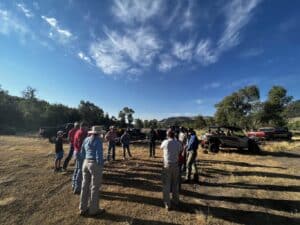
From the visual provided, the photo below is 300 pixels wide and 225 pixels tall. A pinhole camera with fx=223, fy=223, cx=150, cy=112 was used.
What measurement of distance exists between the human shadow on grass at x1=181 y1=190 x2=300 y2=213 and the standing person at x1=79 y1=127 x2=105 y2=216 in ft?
9.23

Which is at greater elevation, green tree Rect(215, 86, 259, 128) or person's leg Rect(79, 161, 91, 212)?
green tree Rect(215, 86, 259, 128)

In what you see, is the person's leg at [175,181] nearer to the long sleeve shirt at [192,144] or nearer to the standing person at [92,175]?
the standing person at [92,175]

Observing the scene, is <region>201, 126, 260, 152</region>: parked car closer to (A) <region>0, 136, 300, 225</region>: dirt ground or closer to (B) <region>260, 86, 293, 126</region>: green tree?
(A) <region>0, 136, 300, 225</region>: dirt ground

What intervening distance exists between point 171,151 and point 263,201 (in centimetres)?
312

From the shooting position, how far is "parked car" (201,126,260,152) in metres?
15.7

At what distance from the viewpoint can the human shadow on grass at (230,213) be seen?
199 inches

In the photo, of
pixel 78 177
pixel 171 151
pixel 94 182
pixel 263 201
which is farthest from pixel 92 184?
pixel 263 201

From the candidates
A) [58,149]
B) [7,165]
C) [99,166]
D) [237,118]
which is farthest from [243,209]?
[237,118]

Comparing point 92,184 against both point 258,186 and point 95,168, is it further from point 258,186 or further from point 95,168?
point 258,186

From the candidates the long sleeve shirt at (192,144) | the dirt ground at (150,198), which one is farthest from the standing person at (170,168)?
the long sleeve shirt at (192,144)

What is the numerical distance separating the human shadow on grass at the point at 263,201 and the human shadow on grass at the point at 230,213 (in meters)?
0.57

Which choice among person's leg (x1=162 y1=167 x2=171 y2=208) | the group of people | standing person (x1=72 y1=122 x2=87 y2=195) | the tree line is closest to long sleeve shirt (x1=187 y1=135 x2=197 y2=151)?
the group of people

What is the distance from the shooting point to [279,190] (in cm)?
725

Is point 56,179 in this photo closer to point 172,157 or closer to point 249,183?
point 172,157
